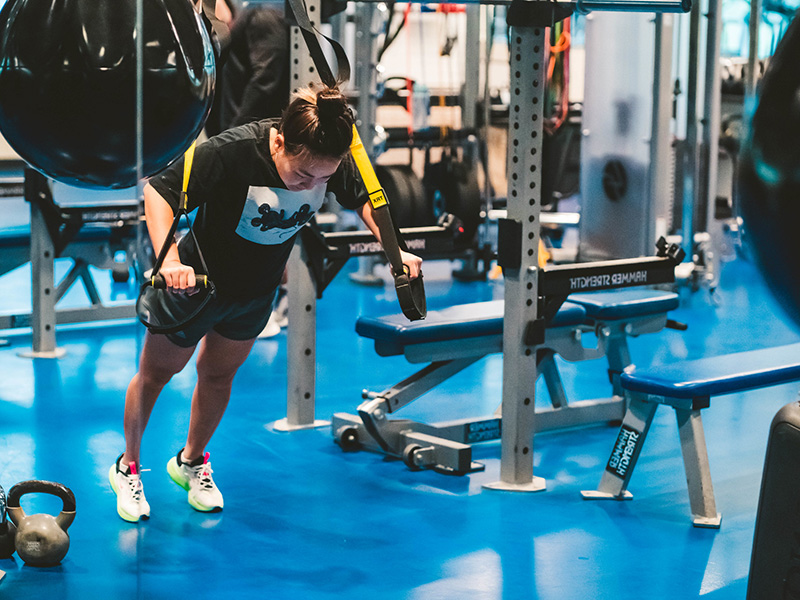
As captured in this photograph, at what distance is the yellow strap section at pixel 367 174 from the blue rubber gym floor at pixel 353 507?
94 centimetres

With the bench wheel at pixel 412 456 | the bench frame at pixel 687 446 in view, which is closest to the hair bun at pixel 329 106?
the bench frame at pixel 687 446

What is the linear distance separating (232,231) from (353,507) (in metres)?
0.96

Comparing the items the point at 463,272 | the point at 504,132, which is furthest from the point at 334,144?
the point at 504,132

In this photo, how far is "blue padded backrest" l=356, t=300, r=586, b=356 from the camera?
3588 millimetres

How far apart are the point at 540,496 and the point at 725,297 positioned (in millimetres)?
3921

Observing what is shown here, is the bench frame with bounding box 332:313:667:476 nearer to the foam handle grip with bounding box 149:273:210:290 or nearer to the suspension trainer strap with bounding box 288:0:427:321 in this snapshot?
the suspension trainer strap with bounding box 288:0:427:321

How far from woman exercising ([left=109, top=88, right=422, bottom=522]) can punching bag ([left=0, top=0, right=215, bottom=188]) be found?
0.70 meters

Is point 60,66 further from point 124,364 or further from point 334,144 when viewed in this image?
point 124,364

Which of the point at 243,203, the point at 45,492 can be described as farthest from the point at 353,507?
the point at 243,203

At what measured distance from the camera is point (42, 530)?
2688mm

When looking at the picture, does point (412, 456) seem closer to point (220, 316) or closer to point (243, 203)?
point (220, 316)

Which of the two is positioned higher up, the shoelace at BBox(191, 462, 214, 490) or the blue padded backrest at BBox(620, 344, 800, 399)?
the blue padded backrest at BBox(620, 344, 800, 399)

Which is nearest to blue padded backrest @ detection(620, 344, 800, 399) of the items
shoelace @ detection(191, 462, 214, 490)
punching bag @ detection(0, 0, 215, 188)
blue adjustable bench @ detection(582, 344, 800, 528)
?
blue adjustable bench @ detection(582, 344, 800, 528)

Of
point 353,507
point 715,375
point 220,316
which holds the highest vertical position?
point 220,316
